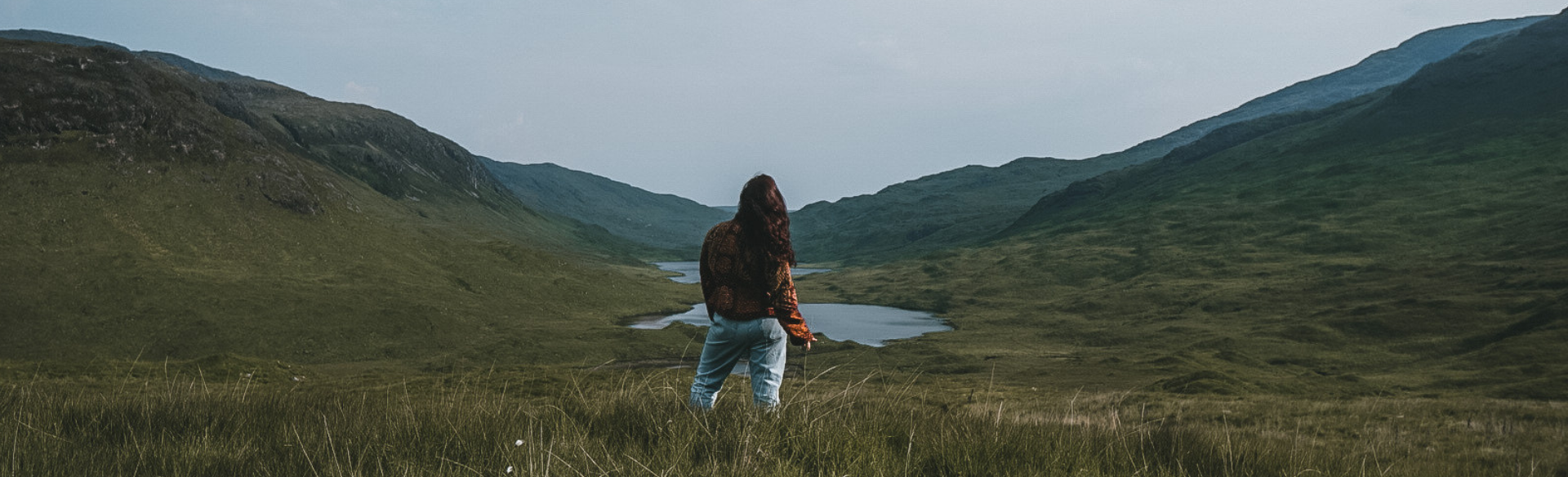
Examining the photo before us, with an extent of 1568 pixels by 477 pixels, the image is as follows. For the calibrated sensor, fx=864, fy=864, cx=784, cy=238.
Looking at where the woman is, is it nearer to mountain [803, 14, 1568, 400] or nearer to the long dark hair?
the long dark hair

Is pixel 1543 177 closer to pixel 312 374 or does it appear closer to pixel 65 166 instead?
pixel 312 374

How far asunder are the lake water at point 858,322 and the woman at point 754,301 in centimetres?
11360

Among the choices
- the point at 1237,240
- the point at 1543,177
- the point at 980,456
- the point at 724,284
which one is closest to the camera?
the point at 980,456

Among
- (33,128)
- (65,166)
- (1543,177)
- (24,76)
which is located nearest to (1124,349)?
(1543,177)

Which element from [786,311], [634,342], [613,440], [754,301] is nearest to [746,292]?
[754,301]

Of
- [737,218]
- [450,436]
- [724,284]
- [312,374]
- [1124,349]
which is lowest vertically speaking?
[1124,349]

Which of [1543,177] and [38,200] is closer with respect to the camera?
[38,200]

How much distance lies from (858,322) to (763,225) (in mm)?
151976

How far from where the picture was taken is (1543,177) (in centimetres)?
17625

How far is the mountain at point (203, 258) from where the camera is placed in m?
95.2

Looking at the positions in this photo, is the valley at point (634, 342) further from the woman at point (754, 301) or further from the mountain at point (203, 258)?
the mountain at point (203, 258)

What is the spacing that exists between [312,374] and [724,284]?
74658mm

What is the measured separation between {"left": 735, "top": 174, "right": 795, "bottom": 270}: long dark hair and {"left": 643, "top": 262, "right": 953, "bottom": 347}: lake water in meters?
114

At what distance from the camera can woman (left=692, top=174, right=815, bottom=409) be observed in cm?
827
